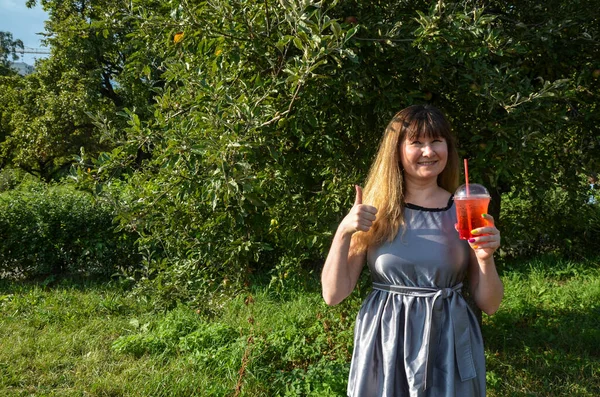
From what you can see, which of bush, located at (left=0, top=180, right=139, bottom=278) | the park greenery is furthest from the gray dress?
bush, located at (left=0, top=180, right=139, bottom=278)

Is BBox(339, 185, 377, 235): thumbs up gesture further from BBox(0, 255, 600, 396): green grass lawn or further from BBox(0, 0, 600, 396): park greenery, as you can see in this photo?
BBox(0, 255, 600, 396): green grass lawn

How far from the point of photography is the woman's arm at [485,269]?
1472 millimetres

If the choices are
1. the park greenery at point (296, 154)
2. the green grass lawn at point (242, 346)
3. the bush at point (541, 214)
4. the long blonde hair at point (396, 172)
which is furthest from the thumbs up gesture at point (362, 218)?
the green grass lawn at point (242, 346)

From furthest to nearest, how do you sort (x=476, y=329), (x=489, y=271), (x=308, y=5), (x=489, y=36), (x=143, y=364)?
1. (x=143, y=364)
2. (x=489, y=36)
3. (x=308, y=5)
4. (x=476, y=329)
5. (x=489, y=271)

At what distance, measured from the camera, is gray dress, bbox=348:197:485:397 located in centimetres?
160

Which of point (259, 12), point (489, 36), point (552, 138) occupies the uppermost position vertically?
point (259, 12)

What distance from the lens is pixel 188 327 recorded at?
4.05 m

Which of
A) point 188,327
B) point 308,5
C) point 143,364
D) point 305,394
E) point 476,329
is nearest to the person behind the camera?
point 476,329

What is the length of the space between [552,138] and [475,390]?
1.93m

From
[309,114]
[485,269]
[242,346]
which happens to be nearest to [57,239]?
[242,346]

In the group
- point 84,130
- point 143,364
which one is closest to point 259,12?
point 143,364

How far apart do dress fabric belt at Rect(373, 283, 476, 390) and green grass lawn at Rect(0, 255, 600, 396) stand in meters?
1.44

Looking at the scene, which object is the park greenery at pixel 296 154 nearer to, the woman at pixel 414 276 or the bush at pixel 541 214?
the bush at pixel 541 214

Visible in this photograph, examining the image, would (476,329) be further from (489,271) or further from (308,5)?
(308,5)
